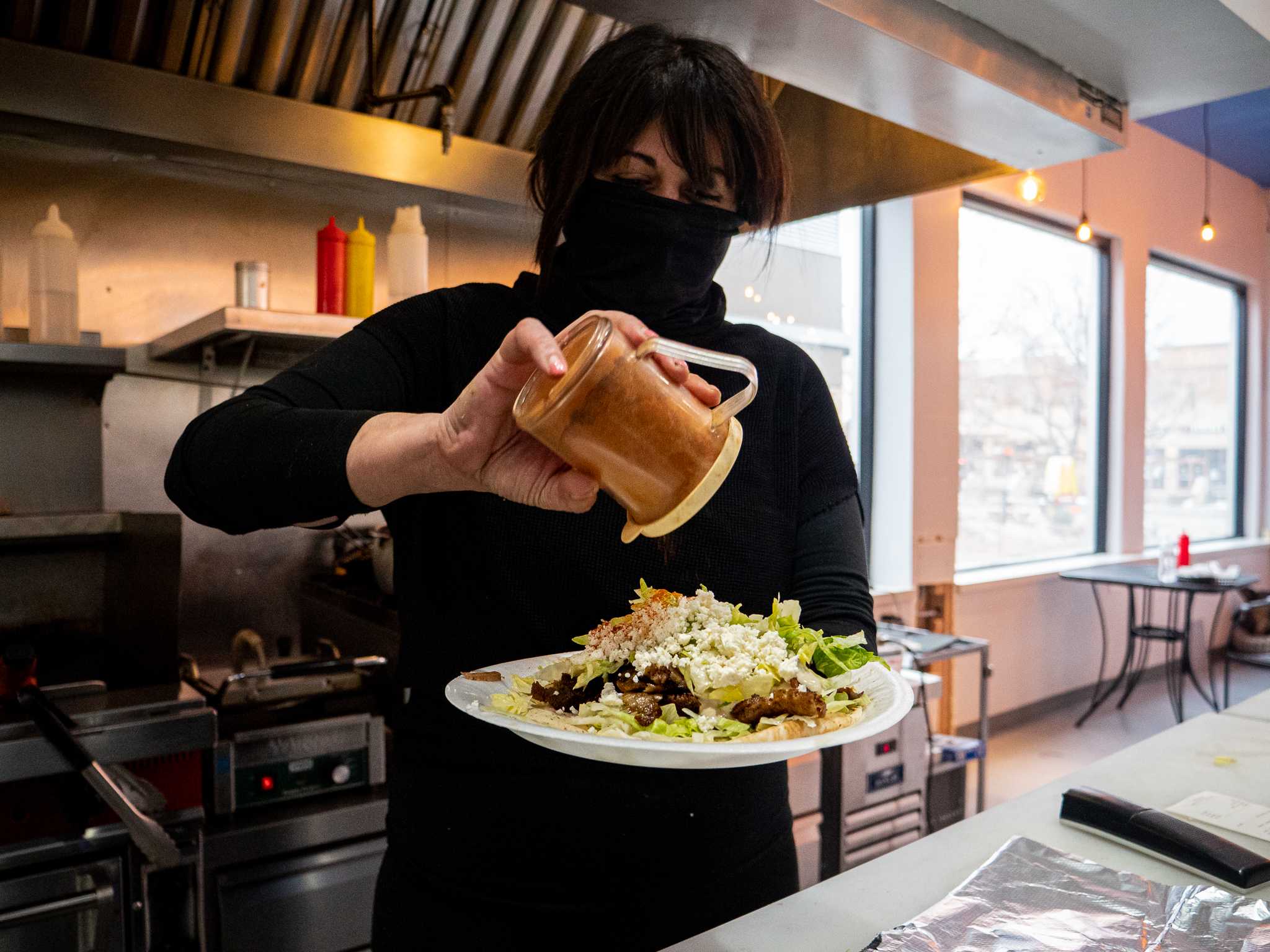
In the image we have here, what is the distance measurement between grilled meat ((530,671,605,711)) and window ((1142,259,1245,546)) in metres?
6.75

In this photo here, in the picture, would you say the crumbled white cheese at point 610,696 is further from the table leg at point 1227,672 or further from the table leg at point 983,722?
the table leg at point 1227,672

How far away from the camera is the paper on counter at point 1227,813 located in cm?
119

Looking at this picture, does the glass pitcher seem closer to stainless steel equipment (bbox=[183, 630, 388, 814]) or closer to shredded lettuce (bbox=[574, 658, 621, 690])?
shredded lettuce (bbox=[574, 658, 621, 690])

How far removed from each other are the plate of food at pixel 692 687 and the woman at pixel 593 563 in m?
0.13

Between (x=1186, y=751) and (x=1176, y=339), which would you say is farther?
(x=1176, y=339)

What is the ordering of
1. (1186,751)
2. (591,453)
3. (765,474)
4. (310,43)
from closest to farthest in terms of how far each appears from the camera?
(591,453) < (765,474) < (1186,751) < (310,43)

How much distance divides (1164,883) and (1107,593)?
5.85 m

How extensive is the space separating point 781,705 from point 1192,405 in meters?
7.99

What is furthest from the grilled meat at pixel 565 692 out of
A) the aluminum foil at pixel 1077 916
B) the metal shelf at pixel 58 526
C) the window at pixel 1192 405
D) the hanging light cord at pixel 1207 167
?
the hanging light cord at pixel 1207 167

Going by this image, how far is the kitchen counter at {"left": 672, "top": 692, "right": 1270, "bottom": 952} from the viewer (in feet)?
3.11

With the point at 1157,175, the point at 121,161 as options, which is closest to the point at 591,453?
the point at 121,161

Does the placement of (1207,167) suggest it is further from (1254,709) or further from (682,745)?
(682,745)

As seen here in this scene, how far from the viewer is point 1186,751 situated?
A: 1.54 metres

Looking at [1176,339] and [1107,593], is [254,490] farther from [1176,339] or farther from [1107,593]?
[1176,339]
